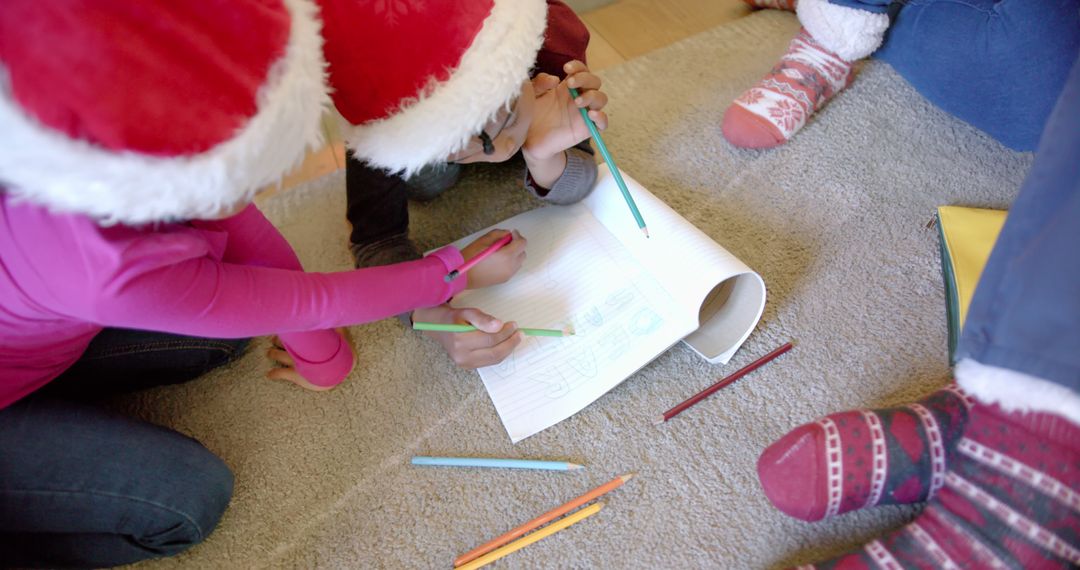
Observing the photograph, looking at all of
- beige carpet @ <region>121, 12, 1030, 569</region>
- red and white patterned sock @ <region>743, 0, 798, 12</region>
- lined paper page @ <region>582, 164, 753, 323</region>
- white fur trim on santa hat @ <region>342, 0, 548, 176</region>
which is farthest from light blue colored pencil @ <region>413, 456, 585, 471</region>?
red and white patterned sock @ <region>743, 0, 798, 12</region>

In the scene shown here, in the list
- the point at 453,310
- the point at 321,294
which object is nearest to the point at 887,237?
the point at 453,310

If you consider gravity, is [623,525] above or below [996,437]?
below

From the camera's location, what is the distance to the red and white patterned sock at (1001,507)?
54 cm

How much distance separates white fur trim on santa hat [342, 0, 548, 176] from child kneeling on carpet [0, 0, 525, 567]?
0.10m

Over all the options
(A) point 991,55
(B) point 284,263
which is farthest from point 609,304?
(A) point 991,55

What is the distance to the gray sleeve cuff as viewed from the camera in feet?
2.72

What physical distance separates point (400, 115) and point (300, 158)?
0.38 ft

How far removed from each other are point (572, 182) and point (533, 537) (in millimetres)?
410

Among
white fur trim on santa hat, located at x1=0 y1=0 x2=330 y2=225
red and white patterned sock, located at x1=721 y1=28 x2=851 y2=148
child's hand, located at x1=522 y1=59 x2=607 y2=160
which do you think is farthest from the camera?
red and white patterned sock, located at x1=721 y1=28 x2=851 y2=148

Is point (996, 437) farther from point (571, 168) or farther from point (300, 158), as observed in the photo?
point (300, 158)

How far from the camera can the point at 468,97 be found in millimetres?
598

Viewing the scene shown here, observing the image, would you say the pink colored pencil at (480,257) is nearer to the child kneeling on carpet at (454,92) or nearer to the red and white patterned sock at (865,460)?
the child kneeling on carpet at (454,92)

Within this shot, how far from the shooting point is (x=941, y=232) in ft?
2.72

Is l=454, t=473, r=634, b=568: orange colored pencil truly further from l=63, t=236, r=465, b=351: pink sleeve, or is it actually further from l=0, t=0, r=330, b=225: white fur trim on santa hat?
l=0, t=0, r=330, b=225: white fur trim on santa hat
